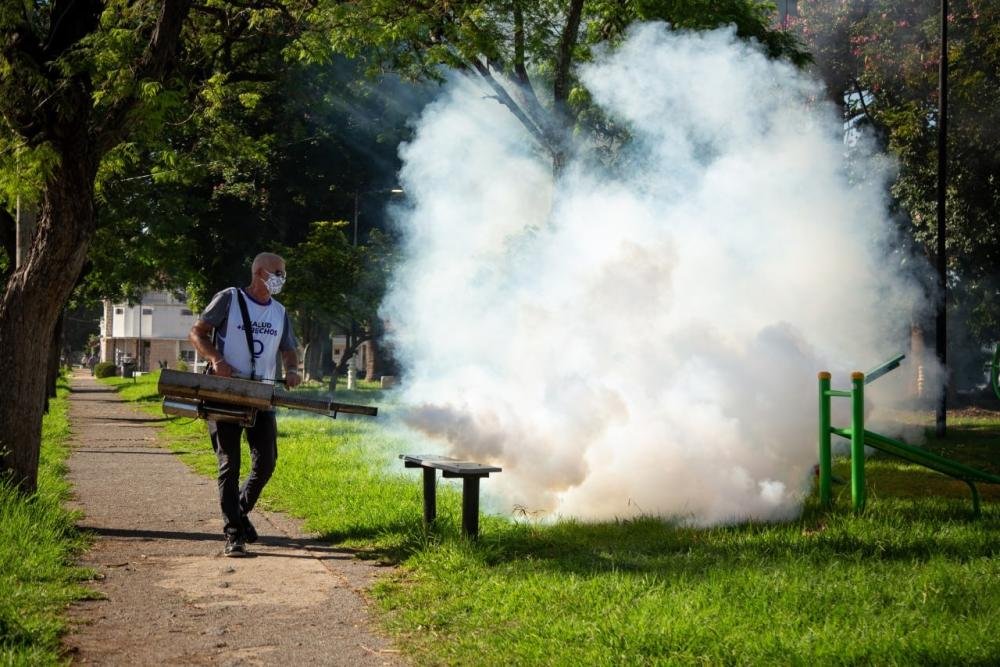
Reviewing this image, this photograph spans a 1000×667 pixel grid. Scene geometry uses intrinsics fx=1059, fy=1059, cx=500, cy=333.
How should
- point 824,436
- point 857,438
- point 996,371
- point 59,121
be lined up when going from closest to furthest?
point 857,438 → point 824,436 → point 59,121 → point 996,371

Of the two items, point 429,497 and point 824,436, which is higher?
point 824,436

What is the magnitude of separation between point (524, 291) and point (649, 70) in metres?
3.36

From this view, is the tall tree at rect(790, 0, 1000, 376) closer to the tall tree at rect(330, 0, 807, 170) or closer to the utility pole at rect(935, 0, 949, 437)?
the utility pole at rect(935, 0, 949, 437)

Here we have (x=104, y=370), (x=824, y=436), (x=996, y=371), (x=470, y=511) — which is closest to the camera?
(x=470, y=511)

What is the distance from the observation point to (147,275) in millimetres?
31625

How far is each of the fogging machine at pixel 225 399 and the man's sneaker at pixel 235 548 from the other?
2.73 ft

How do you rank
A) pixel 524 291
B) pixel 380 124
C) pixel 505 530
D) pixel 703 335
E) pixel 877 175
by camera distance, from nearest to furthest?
pixel 505 530 → pixel 703 335 → pixel 524 291 → pixel 877 175 → pixel 380 124

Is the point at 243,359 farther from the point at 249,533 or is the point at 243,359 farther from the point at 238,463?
the point at 249,533

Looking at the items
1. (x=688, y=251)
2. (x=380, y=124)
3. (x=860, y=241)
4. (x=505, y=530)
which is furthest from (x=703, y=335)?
(x=380, y=124)

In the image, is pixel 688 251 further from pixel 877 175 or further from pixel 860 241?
pixel 877 175

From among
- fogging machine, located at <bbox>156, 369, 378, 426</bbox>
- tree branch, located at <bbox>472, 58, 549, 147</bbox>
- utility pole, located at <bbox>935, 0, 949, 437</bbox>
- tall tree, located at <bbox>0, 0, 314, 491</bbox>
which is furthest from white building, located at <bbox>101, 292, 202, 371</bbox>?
fogging machine, located at <bbox>156, 369, 378, 426</bbox>

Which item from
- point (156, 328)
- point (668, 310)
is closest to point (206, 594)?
point (668, 310)

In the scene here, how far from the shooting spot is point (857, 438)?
7809 mm

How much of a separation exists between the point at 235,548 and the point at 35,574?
4.50 ft
